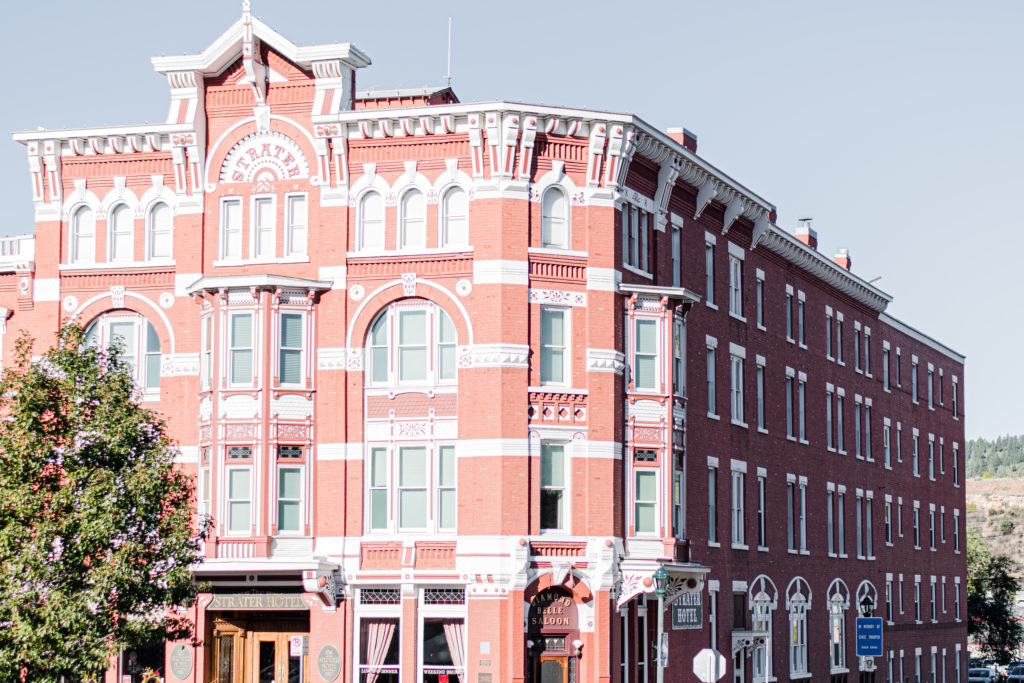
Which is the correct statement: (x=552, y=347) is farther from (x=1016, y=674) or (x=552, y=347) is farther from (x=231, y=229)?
(x=1016, y=674)

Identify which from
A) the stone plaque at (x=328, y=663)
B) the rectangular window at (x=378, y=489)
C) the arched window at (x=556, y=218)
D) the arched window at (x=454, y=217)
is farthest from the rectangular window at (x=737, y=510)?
the stone plaque at (x=328, y=663)

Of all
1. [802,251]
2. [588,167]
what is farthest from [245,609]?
[802,251]

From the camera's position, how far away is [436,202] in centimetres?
4512

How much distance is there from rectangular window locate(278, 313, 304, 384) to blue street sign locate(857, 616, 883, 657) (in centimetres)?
1840

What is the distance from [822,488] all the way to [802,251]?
9.43m

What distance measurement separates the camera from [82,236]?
48344 mm

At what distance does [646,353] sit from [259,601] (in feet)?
41.5

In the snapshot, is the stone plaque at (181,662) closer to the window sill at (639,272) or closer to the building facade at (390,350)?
the building facade at (390,350)

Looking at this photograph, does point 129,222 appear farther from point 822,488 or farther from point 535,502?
point 822,488

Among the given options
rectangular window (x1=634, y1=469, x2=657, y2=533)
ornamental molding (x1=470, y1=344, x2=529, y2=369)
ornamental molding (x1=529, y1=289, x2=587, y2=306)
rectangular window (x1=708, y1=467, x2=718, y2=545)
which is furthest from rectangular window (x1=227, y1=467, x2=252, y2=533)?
rectangular window (x1=708, y1=467, x2=718, y2=545)

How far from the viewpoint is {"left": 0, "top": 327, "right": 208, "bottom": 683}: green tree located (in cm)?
3609

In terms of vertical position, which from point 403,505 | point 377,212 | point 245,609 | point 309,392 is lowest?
point 245,609

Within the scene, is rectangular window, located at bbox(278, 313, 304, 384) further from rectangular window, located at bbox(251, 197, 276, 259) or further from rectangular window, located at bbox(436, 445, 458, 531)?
rectangular window, located at bbox(436, 445, 458, 531)

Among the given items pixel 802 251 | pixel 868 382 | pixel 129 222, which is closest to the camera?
pixel 129 222
